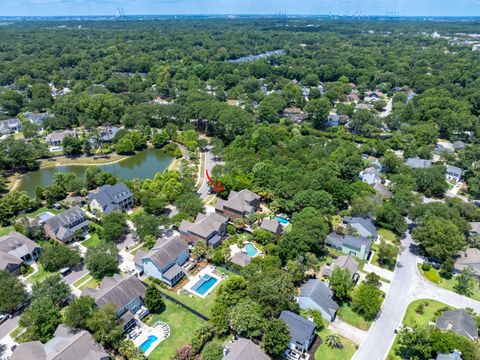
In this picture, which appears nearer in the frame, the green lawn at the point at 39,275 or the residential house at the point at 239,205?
the green lawn at the point at 39,275

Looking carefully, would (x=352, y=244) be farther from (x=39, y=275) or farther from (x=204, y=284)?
(x=39, y=275)

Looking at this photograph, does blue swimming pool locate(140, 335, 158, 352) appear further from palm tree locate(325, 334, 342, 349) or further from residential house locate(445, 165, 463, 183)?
residential house locate(445, 165, 463, 183)

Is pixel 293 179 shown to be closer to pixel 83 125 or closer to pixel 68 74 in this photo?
pixel 83 125

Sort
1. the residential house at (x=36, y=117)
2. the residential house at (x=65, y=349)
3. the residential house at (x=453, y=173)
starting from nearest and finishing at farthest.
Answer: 1. the residential house at (x=65, y=349)
2. the residential house at (x=453, y=173)
3. the residential house at (x=36, y=117)

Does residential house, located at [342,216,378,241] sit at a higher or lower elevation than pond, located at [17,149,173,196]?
higher

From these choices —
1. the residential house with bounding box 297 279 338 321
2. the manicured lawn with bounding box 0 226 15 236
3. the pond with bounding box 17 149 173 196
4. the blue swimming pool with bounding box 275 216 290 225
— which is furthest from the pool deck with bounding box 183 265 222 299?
the pond with bounding box 17 149 173 196

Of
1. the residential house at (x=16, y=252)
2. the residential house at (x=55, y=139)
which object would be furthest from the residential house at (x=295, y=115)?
the residential house at (x=16, y=252)

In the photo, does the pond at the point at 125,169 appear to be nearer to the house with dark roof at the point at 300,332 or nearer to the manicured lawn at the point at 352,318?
the house with dark roof at the point at 300,332
